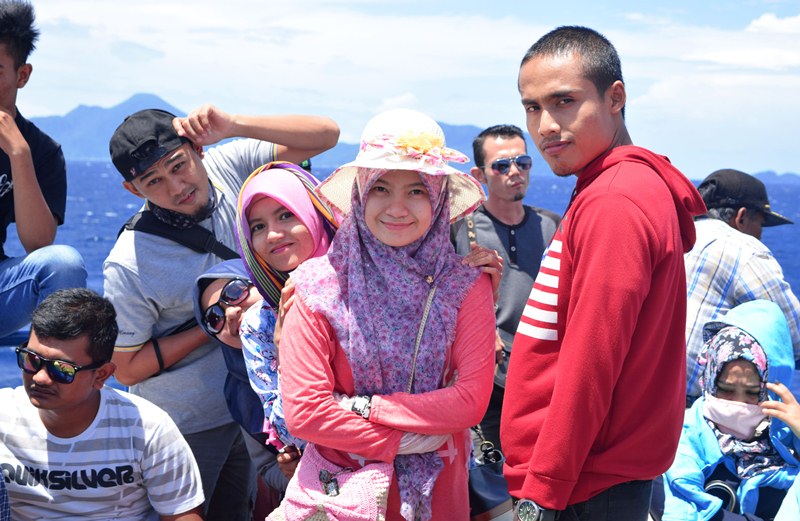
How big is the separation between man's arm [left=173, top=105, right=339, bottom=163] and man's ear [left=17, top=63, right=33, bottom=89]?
951 mm

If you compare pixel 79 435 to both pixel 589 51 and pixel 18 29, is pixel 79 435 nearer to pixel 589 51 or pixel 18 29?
pixel 18 29

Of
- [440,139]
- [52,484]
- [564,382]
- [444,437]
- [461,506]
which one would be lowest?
[52,484]

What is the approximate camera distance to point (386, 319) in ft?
9.18

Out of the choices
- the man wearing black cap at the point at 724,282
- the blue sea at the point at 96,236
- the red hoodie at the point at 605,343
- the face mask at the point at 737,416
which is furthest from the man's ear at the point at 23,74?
the blue sea at the point at 96,236

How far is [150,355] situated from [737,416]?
2972 millimetres

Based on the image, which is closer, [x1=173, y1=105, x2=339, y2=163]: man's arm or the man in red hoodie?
the man in red hoodie

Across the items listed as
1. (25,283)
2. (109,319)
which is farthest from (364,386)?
(25,283)

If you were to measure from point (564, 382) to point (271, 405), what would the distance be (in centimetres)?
128

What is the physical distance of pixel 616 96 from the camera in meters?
2.67

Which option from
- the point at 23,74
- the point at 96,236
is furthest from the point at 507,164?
the point at 96,236

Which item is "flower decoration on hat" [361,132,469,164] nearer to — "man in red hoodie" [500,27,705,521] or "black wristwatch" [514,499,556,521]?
"man in red hoodie" [500,27,705,521]

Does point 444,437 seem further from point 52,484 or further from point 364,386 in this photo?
point 52,484

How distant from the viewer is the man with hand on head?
13.5ft

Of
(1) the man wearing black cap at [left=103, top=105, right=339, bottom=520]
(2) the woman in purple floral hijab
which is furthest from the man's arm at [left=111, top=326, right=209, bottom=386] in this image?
(2) the woman in purple floral hijab
